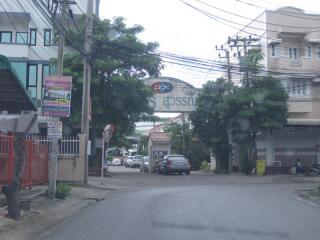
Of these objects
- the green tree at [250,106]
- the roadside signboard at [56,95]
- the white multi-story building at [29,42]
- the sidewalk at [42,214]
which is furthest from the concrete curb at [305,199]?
the white multi-story building at [29,42]

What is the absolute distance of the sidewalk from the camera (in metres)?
11.6

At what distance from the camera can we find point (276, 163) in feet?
133

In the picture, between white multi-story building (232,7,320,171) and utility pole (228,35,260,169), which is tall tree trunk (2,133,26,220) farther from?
white multi-story building (232,7,320,171)

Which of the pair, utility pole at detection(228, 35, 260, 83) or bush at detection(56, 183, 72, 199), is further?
utility pole at detection(228, 35, 260, 83)

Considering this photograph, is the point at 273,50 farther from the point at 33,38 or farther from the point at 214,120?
the point at 33,38

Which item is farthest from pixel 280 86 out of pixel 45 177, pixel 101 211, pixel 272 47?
pixel 101 211

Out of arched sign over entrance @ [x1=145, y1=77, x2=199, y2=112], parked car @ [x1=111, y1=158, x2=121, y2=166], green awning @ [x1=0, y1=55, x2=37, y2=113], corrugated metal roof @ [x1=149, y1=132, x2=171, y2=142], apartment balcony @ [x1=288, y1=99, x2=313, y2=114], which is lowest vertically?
parked car @ [x1=111, y1=158, x2=121, y2=166]

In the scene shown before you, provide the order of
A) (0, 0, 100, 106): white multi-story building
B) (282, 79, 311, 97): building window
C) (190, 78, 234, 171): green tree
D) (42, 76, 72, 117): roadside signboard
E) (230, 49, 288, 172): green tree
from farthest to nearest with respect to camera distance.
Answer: (282, 79, 311, 97): building window < (190, 78, 234, 171): green tree < (0, 0, 100, 106): white multi-story building < (230, 49, 288, 172): green tree < (42, 76, 72, 117): roadside signboard

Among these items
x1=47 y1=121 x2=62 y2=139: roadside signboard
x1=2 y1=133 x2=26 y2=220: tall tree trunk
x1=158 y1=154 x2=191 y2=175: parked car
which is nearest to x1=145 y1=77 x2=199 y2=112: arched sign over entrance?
x1=158 y1=154 x2=191 y2=175: parked car

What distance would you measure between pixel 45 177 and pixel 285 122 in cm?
1948

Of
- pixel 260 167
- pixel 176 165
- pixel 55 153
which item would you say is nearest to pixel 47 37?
pixel 176 165

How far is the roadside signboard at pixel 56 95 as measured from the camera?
58.6 ft

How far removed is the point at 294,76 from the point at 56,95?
26.8 m

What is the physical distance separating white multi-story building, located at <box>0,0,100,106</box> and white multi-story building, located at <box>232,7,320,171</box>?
42.7 ft
